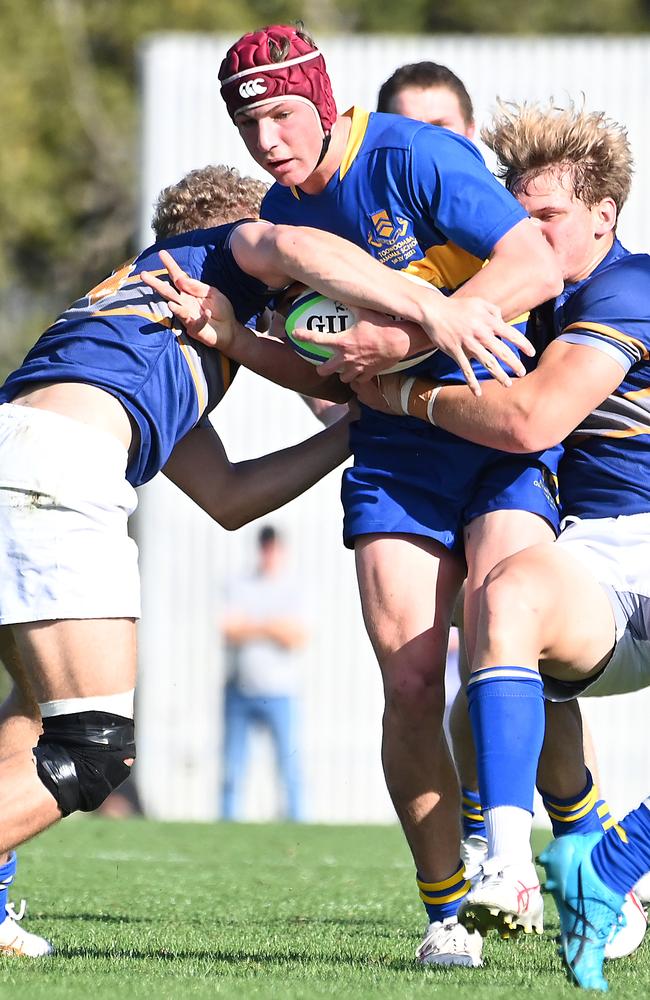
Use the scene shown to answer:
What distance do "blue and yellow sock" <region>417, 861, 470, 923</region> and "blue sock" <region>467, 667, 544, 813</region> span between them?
805mm

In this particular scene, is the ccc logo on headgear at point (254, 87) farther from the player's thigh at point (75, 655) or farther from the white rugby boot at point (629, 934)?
the white rugby boot at point (629, 934)

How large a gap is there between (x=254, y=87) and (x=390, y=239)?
1.81ft

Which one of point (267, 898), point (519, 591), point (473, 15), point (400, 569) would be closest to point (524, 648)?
point (519, 591)

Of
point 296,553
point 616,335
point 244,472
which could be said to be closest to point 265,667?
point 296,553

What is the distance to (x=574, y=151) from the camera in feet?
14.9

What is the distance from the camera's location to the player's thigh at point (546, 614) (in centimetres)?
388

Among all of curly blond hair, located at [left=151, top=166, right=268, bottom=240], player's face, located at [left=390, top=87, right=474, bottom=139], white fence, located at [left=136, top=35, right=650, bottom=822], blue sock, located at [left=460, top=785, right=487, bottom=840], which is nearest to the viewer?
curly blond hair, located at [left=151, top=166, right=268, bottom=240]

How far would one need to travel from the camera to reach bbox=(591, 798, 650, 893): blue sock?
12.1 ft

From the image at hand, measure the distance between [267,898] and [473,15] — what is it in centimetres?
2311

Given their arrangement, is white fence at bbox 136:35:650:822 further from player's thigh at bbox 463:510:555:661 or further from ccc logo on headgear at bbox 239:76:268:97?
ccc logo on headgear at bbox 239:76:268:97

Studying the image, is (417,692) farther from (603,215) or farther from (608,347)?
(603,215)

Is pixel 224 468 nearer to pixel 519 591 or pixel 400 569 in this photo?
pixel 400 569

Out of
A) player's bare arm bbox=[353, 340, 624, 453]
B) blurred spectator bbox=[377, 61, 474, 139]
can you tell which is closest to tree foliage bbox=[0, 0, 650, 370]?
blurred spectator bbox=[377, 61, 474, 139]

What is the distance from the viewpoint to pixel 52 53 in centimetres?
2391
